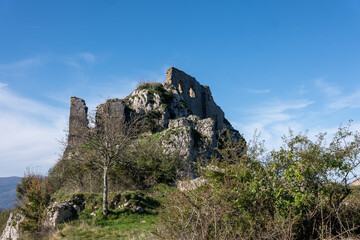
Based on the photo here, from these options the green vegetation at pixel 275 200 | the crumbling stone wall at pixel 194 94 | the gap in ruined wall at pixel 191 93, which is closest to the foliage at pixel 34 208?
the green vegetation at pixel 275 200

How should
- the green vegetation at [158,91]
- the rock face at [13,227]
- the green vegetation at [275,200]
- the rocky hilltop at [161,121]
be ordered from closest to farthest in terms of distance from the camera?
the green vegetation at [275,200], the rock face at [13,227], the rocky hilltop at [161,121], the green vegetation at [158,91]

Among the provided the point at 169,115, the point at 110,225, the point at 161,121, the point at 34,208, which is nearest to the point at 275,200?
the point at 110,225

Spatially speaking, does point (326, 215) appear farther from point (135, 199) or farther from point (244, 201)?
point (135, 199)

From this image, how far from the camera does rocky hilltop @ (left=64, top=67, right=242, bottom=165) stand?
2414 centimetres

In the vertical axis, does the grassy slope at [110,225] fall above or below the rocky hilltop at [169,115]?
below

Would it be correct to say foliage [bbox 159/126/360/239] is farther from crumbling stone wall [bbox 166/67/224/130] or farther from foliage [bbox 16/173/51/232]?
crumbling stone wall [bbox 166/67/224/130]

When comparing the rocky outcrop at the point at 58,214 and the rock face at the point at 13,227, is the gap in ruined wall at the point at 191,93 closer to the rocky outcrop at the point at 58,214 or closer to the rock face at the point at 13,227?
the rocky outcrop at the point at 58,214

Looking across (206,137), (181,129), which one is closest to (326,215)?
(181,129)

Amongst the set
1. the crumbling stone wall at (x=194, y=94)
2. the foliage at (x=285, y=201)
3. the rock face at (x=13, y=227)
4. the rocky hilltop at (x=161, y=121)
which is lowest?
the rock face at (x=13, y=227)

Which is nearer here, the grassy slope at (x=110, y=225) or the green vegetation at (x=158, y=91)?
the grassy slope at (x=110, y=225)

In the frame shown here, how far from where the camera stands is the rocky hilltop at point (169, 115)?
24141 mm

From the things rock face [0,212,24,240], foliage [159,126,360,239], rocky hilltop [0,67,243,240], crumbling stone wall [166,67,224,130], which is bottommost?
rock face [0,212,24,240]

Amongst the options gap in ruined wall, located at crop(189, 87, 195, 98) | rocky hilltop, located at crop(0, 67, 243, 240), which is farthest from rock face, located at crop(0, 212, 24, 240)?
gap in ruined wall, located at crop(189, 87, 195, 98)

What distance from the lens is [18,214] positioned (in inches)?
522
